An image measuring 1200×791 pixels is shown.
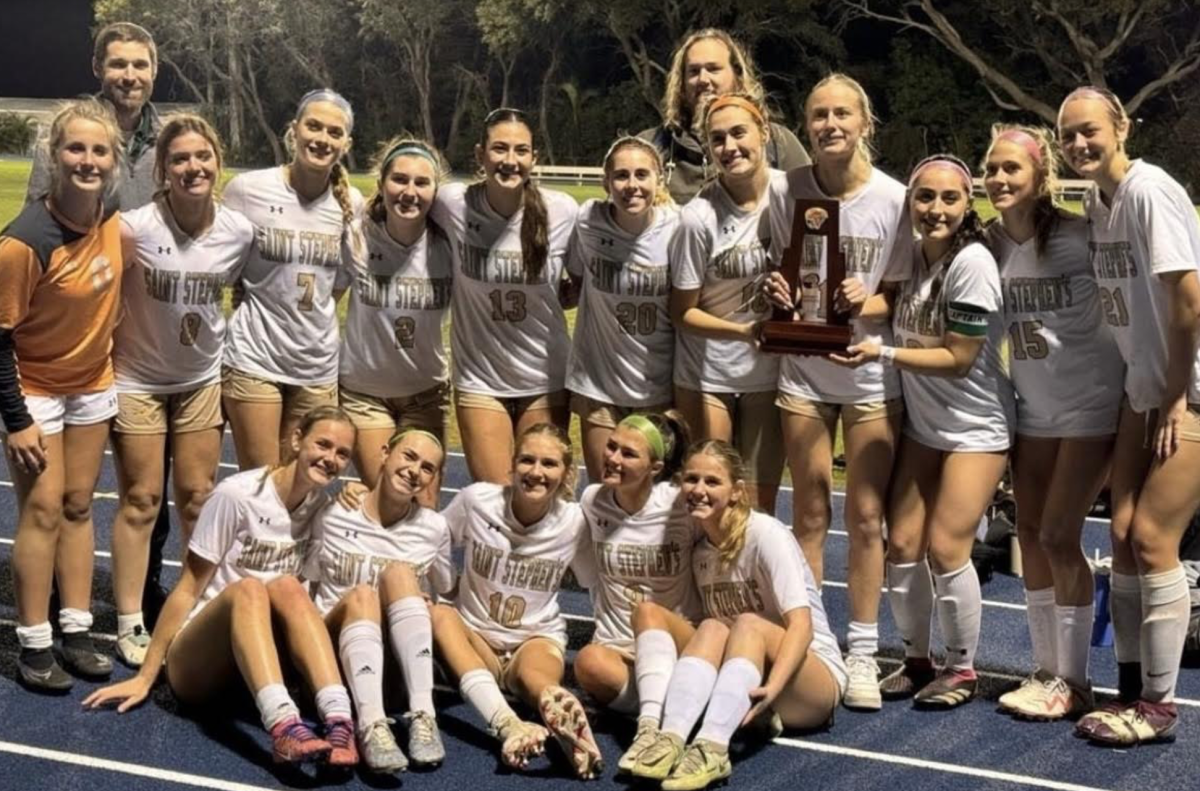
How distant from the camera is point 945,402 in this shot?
5.02m

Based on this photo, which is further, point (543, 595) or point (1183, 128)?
point (1183, 128)

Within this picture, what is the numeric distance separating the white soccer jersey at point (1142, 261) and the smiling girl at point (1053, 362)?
91 mm

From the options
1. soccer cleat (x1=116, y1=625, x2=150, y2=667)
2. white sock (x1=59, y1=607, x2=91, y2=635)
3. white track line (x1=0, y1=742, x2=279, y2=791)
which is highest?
white sock (x1=59, y1=607, x2=91, y2=635)

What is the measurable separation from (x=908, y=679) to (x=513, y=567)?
1360 millimetres

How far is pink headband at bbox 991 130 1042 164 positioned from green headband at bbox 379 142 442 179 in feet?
6.03

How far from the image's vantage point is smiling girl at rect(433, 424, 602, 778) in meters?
4.88

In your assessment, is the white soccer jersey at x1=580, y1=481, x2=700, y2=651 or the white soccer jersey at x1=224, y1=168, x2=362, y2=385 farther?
the white soccer jersey at x1=224, y1=168, x2=362, y2=385

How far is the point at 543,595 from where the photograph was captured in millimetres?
5082

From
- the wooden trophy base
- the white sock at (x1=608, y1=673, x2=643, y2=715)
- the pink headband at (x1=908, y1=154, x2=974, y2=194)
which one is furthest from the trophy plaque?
the white sock at (x1=608, y1=673, x2=643, y2=715)

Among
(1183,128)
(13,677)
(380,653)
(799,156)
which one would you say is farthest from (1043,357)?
(1183,128)

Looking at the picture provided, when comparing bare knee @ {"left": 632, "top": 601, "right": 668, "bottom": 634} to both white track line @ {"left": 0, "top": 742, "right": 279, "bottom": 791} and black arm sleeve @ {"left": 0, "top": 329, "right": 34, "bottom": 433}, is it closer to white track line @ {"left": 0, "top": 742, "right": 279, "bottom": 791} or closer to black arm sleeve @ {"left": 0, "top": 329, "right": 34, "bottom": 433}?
white track line @ {"left": 0, "top": 742, "right": 279, "bottom": 791}

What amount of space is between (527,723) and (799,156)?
2.11 meters

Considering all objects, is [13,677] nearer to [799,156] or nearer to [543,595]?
[543,595]

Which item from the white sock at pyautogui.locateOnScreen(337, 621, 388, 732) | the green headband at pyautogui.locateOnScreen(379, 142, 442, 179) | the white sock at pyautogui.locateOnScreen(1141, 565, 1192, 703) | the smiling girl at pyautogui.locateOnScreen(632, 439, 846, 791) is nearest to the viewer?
the smiling girl at pyautogui.locateOnScreen(632, 439, 846, 791)
